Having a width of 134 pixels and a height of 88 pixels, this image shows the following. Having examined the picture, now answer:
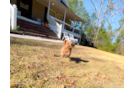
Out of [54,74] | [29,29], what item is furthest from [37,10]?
[54,74]

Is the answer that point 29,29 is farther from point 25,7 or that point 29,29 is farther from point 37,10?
point 37,10

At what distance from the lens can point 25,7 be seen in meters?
9.36

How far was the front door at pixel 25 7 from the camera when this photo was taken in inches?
350

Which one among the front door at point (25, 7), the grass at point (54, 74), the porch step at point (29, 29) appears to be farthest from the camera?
the front door at point (25, 7)

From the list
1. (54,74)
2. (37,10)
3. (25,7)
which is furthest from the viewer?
(37,10)

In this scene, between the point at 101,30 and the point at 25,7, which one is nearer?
the point at 25,7

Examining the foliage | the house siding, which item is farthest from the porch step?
the foliage

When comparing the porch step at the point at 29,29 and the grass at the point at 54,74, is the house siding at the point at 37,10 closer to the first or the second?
the porch step at the point at 29,29

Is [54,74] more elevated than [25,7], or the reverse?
[25,7]

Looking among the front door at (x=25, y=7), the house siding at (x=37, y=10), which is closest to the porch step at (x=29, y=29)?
the front door at (x=25, y=7)

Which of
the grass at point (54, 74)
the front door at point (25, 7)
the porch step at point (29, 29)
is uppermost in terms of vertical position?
the front door at point (25, 7)

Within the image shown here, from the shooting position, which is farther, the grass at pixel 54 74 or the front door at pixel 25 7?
the front door at pixel 25 7
